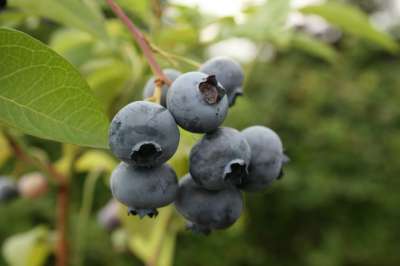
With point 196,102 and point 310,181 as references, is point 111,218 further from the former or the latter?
point 310,181

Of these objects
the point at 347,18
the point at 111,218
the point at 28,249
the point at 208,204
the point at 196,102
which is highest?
the point at 347,18

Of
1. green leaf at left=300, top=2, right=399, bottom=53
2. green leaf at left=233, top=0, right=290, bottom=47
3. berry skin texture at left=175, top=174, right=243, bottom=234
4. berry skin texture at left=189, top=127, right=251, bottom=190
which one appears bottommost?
berry skin texture at left=175, top=174, right=243, bottom=234

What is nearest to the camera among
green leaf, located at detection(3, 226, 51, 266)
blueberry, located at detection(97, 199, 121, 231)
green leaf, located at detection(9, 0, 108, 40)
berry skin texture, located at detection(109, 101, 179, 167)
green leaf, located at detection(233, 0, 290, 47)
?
berry skin texture, located at detection(109, 101, 179, 167)

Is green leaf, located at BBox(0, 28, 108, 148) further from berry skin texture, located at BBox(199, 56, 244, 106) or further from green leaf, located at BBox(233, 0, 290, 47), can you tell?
green leaf, located at BBox(233, 0, 290, 47)

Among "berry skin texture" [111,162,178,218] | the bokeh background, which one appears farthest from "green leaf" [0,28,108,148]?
the bokeh background

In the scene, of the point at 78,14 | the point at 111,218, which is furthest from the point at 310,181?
the point at 78,14

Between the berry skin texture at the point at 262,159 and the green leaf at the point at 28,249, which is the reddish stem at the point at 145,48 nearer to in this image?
the berry skin texture at the point at 262,159

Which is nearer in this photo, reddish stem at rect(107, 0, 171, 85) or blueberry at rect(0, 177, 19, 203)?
reddish stem at rect(107, 0, 171, 85)
